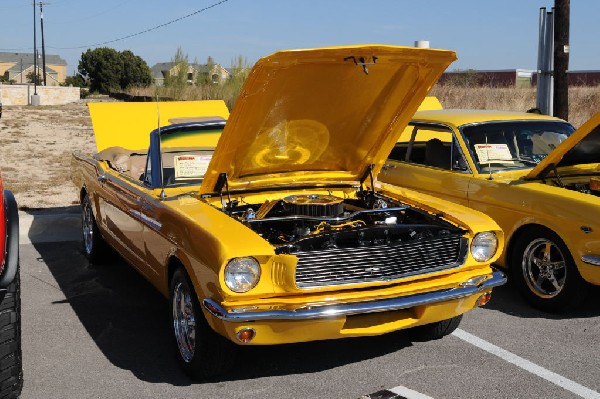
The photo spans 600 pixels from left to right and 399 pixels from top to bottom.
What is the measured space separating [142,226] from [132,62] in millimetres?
79066

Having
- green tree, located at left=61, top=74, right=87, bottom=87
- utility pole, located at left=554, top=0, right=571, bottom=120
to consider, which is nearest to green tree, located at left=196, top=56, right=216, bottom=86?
utility pole, located at left=554, top=0, right=571, bottom=120

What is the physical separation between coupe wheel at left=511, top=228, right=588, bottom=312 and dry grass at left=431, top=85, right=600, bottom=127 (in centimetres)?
1617

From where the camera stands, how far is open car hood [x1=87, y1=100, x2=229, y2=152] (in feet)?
22.3

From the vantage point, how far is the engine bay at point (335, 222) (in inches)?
160

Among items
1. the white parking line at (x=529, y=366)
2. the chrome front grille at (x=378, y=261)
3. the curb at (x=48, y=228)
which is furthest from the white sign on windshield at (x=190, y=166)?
the curb at (x=48, y=228)

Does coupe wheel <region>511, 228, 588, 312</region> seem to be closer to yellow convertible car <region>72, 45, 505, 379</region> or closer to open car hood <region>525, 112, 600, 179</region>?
open car hood <region>525, 112, 600, 179</region>

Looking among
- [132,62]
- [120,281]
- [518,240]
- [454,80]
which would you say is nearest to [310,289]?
[518,240]

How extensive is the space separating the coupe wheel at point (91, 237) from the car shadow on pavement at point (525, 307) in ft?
11.9

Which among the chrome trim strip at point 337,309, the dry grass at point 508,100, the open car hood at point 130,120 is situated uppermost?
the dry grass at point 508,100

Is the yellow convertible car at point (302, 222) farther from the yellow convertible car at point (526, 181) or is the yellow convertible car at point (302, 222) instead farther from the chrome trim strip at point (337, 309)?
the yellow convertible car at point (526, 181)

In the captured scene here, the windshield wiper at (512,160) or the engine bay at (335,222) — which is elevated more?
the windshield wiper at (512,160)

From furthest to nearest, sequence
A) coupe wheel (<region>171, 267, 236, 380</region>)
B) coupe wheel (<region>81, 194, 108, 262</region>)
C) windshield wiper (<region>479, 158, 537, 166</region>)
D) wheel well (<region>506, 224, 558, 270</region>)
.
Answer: coupe wheel (<region>81, 194, 108, 262</region>) → windshield wiper (<region>479, 158, 537, 166</region>) → wheel well (<region>506, 224, 558, 270</region>) → coupe wheel (<region>171, 267, 236, 380</region>)

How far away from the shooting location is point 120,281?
6297mm

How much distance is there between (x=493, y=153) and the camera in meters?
6.42
